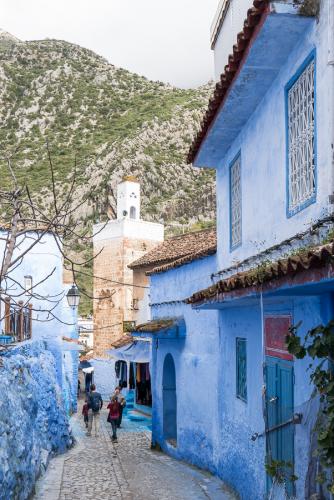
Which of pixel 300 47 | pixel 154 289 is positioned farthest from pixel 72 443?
pixel 300 47

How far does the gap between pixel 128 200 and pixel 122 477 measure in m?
22.9

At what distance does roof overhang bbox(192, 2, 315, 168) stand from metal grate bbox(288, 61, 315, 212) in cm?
38

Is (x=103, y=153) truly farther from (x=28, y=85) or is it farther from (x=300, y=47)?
(x=300, y=47)

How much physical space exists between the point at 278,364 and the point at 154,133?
6048 cm

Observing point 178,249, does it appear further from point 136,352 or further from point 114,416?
point 114,416

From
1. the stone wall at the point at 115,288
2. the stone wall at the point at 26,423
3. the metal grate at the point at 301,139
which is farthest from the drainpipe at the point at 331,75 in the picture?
the stone wall at the point at 115,288

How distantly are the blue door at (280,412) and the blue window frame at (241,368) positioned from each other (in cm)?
164

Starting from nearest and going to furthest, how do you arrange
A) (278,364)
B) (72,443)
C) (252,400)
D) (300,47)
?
(300,47)
(278,364)
(252,400)
(72,443)

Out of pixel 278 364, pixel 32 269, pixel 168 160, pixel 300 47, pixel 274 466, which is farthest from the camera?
pixel 168 160

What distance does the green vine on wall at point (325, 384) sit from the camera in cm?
466

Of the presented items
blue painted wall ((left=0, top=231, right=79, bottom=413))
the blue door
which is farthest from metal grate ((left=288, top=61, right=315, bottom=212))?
blue painted wall ((left=0, top=231, right=79, bottom=413))

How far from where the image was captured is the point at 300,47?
633cm

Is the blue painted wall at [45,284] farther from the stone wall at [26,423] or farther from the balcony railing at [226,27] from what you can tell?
the balcony railing at [226,27]

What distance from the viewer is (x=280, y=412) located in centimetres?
725
